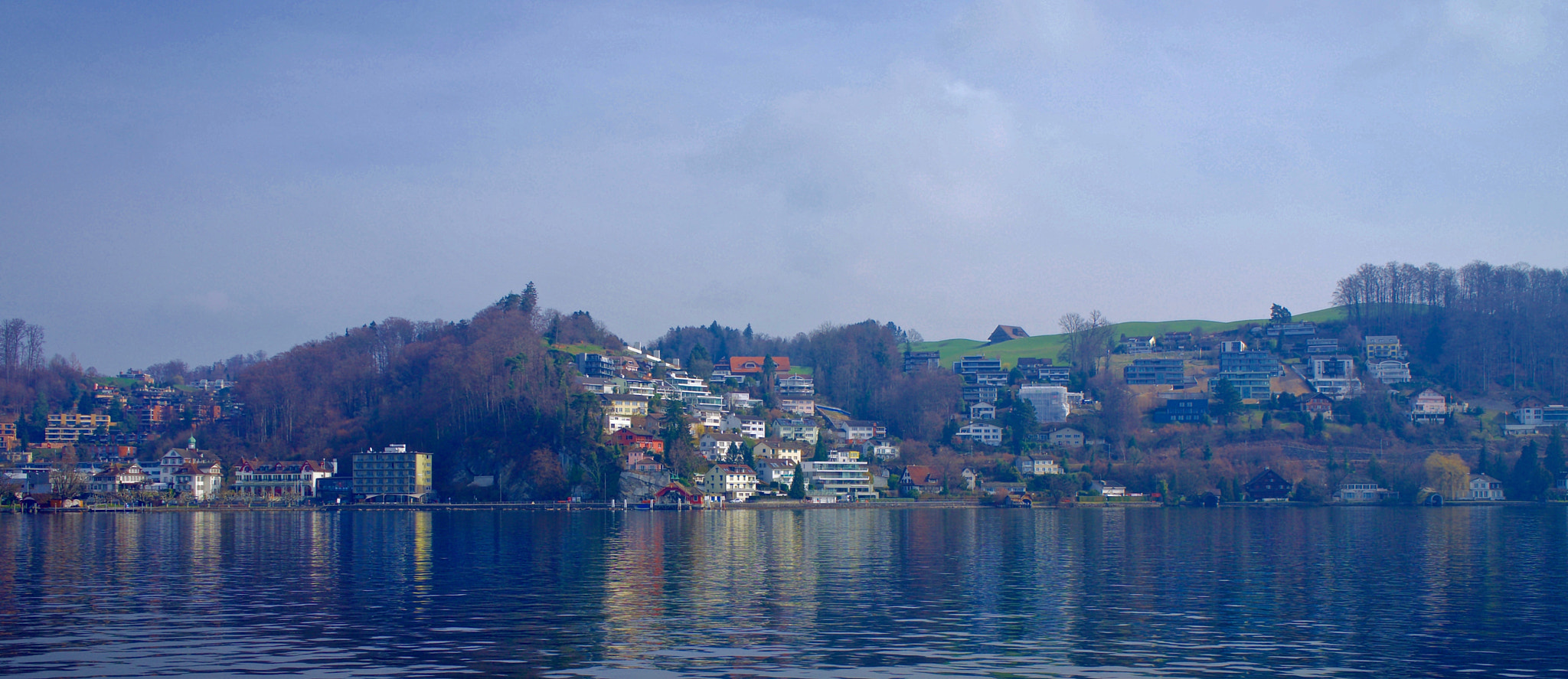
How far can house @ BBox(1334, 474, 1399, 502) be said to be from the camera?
122 metres

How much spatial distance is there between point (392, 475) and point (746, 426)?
4832 cm

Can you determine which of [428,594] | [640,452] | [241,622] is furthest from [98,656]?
[640,452]

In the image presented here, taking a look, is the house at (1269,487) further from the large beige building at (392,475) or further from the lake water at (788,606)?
the large beige building at (392,475)

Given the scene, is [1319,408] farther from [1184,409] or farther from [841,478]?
[841,478]

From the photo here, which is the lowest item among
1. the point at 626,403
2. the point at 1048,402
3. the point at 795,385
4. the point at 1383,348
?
the point at 1048,402

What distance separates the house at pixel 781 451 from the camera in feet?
454

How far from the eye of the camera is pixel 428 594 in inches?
1372

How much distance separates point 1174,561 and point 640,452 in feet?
281

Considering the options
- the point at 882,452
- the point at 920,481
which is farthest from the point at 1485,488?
the point at 882,452

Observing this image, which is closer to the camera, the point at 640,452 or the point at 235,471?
the point at 640,452

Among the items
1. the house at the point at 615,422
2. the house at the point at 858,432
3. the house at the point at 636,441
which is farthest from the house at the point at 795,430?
the house at the point at 636,441

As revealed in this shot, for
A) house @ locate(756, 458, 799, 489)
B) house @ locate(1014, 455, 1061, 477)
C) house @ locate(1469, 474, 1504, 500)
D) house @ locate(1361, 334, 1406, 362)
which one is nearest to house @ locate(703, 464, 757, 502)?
house @ locate(756, 458, 799, 489)

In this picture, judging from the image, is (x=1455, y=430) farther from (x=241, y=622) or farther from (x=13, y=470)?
(x=13, y=470)

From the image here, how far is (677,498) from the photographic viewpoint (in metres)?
119
